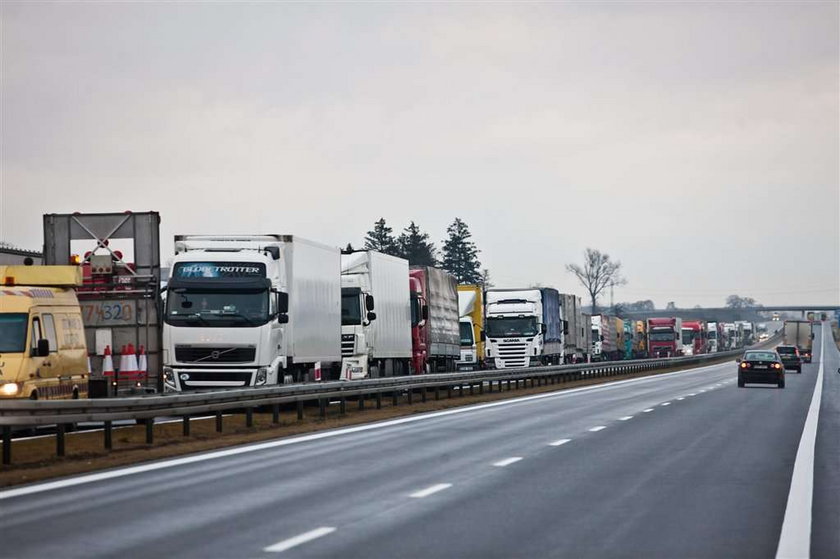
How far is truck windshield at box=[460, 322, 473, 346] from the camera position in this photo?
2354 inches

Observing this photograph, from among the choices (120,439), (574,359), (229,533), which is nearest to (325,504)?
(229,533)

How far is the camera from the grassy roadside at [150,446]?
17.5 metres

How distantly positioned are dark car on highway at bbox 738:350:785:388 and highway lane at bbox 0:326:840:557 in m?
28.2

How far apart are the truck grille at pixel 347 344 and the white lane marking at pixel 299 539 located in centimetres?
2671

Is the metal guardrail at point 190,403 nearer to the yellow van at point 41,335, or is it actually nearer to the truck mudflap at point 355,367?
the truck mudflap at point 355,367

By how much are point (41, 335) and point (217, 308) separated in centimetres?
721

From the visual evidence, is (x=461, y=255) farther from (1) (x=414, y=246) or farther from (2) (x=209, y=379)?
(2) (x=209, y=379)

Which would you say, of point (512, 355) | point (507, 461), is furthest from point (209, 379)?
point (512, 355)

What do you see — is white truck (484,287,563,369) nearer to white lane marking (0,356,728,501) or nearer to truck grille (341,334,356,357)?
truck grille (341,334,356,357)

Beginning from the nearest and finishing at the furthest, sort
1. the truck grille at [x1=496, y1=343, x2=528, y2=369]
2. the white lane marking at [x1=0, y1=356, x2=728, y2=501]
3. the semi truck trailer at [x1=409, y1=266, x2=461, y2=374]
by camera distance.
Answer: the white lane marking at [x1=0, y1=356, x2=728, y2=501] < the semi truck trailer at [x1=409, y1=266, x2=461, y2=374] < the truck grille at [x1=496, y1=343, x2=528, y2=369]

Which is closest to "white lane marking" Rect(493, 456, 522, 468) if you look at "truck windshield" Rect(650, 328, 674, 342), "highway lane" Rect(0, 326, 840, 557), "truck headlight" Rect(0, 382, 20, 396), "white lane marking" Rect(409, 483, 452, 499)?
"highway lane" Rect(0, 326, 840, 557)

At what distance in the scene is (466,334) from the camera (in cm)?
6000

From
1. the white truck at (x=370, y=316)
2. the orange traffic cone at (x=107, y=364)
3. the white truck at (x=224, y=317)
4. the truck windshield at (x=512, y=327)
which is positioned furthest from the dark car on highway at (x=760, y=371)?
the orange traffic cone at (x=107, y=364)

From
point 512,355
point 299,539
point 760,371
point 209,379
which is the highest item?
point 512,355
